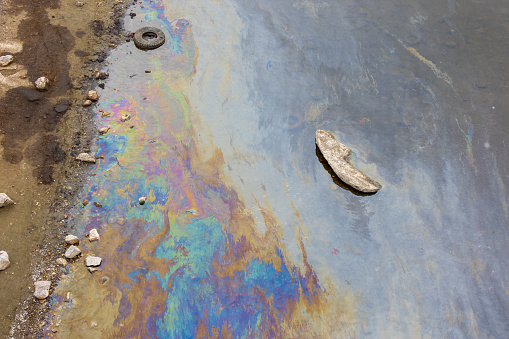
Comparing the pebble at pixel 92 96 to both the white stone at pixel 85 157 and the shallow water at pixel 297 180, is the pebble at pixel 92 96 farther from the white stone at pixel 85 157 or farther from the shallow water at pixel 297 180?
the white stone at pixel 85 157

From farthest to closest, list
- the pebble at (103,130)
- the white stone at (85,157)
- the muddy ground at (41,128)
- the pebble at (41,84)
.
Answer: the pebble at (41,84), the pebble at (103,130), the white stone at (85,157), the muddy ground at (41,128)

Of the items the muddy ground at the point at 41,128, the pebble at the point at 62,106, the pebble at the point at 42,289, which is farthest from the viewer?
the pebble at the point at 62,106

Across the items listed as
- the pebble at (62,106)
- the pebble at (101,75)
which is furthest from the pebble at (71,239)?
the pebble at (101,75)

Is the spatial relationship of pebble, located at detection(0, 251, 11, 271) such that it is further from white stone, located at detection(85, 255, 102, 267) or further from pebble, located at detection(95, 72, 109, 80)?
pebble, located at detection(95, 72, 109, 80)

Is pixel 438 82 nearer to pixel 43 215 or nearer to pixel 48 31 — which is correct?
pixel 43 215

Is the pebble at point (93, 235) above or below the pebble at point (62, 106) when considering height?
below

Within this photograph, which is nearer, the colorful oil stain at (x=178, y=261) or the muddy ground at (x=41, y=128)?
the colorful oil stain at (x=178, y=261)

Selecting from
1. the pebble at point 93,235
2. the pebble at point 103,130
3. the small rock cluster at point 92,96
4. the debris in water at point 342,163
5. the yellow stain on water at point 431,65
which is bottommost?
the pebble at point 93,235
